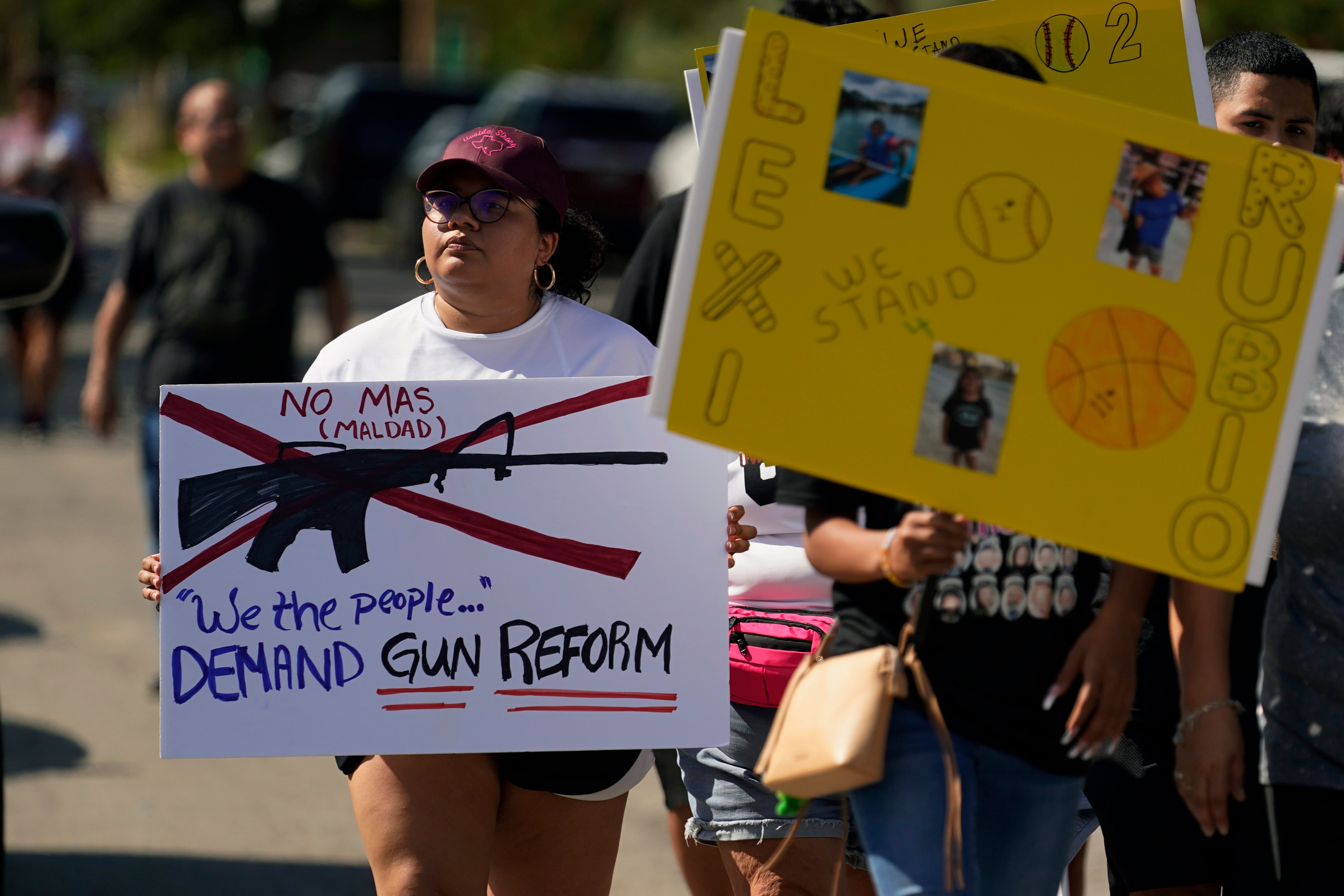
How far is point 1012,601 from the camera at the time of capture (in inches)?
100

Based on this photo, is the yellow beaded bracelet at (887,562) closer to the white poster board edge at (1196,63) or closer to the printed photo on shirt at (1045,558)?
the printed photo on shirt at (1045,558)

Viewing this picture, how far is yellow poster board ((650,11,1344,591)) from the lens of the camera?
235 cm

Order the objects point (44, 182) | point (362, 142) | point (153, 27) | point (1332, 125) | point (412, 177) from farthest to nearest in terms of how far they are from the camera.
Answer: point (153, 27), point (362, 142), point (412, 177), point (44, 182), point (1332, 125)

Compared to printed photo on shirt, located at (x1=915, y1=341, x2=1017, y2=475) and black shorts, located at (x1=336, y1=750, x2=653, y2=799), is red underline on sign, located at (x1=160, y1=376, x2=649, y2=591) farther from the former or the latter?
printed photo on shirt, located at (x1=915, y1=341, x2=1017, y2=475)

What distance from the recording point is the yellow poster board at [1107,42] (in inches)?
134

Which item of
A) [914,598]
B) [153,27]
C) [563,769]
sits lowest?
[563,769]

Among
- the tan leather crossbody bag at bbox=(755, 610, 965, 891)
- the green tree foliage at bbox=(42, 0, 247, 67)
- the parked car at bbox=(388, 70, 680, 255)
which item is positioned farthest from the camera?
the green tree foliage at bbox=(42, 0, 247, 67)

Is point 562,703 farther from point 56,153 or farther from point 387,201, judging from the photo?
point 387,201

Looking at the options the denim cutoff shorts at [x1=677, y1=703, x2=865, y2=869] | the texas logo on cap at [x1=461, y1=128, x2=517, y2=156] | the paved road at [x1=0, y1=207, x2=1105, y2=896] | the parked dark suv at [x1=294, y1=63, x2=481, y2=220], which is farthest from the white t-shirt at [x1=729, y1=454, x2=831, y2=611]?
the parked dark suv at [x1=294, y1=63, x2=481, y2=220]

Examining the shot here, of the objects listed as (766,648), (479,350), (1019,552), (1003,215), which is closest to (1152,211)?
(1003,215)

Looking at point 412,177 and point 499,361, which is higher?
point 499,361

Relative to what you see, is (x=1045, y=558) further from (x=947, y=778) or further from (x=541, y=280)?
(x=541, y=280)

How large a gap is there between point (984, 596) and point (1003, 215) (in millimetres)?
543

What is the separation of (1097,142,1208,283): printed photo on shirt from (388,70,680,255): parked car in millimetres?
16642
